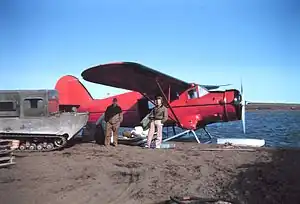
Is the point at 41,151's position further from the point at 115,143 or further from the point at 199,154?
the point at 199,154

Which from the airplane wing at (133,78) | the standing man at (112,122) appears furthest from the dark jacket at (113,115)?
the airplane wing at (133,78)

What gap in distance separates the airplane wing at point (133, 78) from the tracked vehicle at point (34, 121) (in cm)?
171

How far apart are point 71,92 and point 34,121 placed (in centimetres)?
591

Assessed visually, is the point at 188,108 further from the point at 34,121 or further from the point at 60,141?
the point at 34,121

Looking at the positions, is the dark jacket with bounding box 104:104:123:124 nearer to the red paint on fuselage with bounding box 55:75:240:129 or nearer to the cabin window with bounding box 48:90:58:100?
the cabin window with bounding box 48:90:58:100

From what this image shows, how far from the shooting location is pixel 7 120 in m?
11.0

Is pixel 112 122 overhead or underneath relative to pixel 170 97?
underneath

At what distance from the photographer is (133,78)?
12898mm

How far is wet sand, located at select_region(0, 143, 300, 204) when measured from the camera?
219 inches

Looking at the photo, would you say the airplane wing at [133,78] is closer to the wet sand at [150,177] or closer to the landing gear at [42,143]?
the landing gear at [42,143]

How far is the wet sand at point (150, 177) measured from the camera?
5570mm

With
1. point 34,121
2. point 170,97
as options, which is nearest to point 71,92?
point 170,97

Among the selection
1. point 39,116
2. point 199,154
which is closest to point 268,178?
point 199,154

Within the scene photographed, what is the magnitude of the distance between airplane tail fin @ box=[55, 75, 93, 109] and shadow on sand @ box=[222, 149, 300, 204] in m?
10.5
